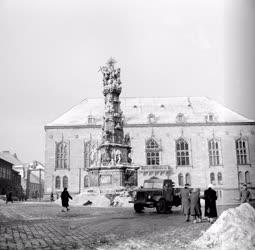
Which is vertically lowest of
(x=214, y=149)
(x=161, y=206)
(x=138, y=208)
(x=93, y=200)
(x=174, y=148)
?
(x=138, y=208)

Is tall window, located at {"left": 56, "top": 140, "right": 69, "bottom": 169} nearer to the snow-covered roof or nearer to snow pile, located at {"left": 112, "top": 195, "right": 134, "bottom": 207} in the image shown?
the snow-covered roof

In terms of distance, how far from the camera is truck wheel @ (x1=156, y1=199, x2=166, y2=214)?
18297 mm

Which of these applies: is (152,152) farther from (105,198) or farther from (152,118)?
(105,198)

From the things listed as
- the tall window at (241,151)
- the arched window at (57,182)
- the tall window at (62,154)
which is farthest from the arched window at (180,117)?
the arched window at (57,182)

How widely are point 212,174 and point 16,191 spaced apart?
41828 millimetres

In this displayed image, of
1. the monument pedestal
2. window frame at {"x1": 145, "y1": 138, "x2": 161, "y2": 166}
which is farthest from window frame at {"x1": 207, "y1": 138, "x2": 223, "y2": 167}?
the monument pedestal

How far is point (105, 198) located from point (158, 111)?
121ft

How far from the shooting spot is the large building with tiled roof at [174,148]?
53906 mm

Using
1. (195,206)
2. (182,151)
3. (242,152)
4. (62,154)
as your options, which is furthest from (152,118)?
(195,206)

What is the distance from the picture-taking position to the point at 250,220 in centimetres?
823

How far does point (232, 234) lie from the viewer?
7.50 metres

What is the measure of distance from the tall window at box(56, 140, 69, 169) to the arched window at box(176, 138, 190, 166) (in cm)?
1747

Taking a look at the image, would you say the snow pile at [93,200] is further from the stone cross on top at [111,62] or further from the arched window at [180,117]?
the arched window at [180,117]

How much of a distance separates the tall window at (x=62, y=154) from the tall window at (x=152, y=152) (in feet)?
41.7
